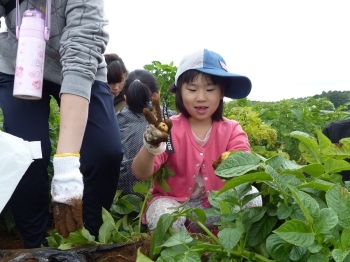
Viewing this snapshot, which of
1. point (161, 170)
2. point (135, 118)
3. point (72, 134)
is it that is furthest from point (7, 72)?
point (135, 118)

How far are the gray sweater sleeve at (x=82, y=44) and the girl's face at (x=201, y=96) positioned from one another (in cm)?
44

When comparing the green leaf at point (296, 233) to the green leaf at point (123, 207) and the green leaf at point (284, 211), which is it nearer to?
the green leaf at point (284, 211)

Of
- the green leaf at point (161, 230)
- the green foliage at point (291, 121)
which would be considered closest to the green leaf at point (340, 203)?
the green leaf at point (161, 230)

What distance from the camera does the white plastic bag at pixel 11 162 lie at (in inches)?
49.2

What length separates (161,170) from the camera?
1.97 m

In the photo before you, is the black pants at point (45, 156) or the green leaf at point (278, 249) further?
the black pants at point (45, 156)

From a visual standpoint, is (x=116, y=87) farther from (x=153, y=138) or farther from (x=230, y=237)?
(x=230, y=237)

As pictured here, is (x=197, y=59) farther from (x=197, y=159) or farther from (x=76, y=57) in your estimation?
(x=76, y=57)

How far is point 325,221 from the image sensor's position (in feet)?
2.99

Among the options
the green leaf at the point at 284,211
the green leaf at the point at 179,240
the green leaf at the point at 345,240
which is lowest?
the green leaf at the point at 179,240

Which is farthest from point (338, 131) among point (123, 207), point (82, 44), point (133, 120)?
point (82, 44)

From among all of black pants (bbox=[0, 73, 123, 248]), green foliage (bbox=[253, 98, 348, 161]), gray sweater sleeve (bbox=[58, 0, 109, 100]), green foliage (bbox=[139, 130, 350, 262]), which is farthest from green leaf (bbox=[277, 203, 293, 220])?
green foliage (bbox=[253, 98, 348, 161])

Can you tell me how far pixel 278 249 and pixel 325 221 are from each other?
5.0 inches

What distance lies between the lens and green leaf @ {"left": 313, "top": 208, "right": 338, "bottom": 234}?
0.90 meters
